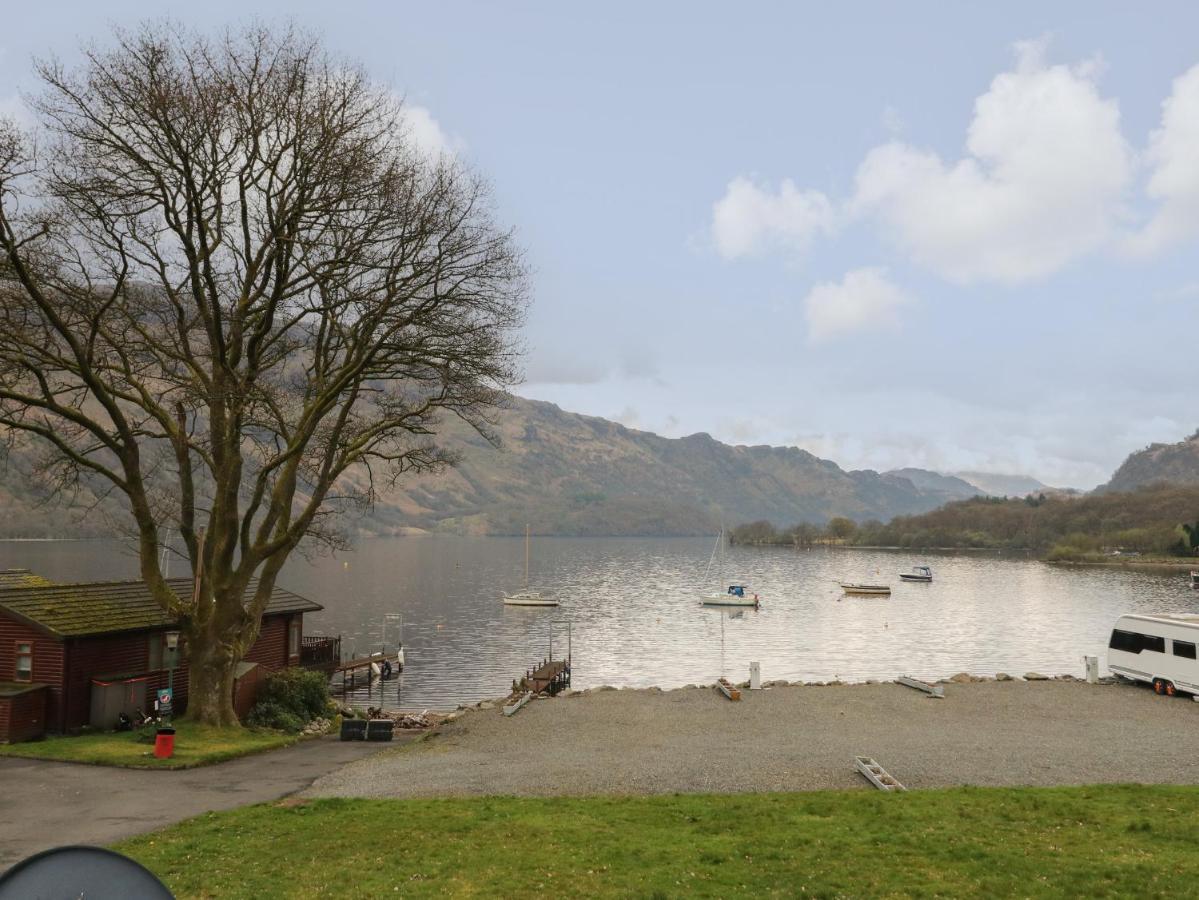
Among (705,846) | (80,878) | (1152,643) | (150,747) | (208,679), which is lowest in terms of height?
(150,747)

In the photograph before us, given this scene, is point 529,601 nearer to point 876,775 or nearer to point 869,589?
point 869,589

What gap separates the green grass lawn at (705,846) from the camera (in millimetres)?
13219

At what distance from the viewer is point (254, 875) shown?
14.1m

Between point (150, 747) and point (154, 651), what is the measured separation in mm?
7661

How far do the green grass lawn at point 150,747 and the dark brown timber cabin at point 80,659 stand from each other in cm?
114

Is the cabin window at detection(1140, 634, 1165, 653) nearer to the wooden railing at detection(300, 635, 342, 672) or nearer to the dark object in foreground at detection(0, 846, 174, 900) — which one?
the dark object in foreground at detection(0, 846, 174, 900)

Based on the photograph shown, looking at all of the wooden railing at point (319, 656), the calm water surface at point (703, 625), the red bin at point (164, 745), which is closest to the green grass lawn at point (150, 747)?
the red bin at point (164, 745)

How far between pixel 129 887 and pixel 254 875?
10.2 m

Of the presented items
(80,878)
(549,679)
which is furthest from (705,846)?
(549,679)

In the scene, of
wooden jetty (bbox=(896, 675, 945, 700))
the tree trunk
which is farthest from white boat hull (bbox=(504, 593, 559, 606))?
the tree trunk

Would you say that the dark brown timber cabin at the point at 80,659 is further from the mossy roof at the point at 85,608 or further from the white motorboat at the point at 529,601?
the white motorboat at the point at 529,601

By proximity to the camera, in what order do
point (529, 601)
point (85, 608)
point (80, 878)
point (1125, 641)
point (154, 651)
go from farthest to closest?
point (529, 601) → point (1125, 641) → point (154, 651) → point (85, 608) → point (80, 878)

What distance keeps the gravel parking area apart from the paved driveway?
1.76 m

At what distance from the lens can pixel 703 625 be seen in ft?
316
